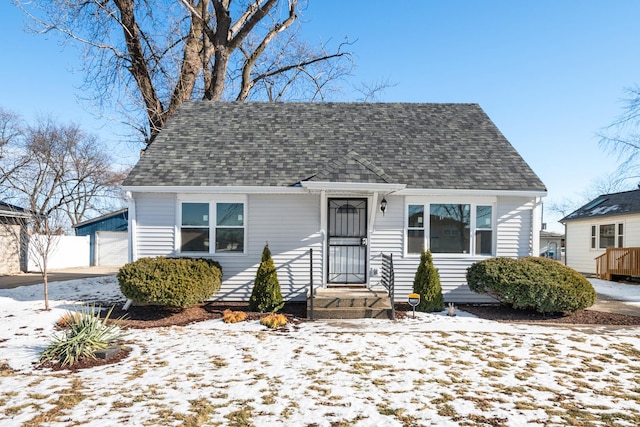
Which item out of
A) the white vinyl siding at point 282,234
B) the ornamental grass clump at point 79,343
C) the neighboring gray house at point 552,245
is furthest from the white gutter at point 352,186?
the neighboring gray house at point 552,245

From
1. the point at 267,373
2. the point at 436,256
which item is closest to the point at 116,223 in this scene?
the point at 436,256

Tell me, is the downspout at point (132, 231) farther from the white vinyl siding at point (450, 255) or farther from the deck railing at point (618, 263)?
the deck railing at point (618, 263)

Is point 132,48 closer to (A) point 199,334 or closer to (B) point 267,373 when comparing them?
(A) point 199,334

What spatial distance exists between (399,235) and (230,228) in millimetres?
4159

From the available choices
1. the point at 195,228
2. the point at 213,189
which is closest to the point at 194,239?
the point at 195,228

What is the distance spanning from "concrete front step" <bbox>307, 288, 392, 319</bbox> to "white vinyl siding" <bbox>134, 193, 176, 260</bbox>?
12.7ft

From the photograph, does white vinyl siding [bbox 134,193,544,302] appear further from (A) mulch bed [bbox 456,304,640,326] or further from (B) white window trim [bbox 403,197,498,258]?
(A) mulch bed [bbox 456,304,640,326]

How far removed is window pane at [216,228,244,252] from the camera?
32.0 ft

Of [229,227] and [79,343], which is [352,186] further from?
[79,343]

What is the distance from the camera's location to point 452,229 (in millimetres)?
9875

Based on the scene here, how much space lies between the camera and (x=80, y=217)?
32.6 meters

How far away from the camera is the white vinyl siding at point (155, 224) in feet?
31.6

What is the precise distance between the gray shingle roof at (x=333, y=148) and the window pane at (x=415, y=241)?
119cm

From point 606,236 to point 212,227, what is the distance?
1846cm
